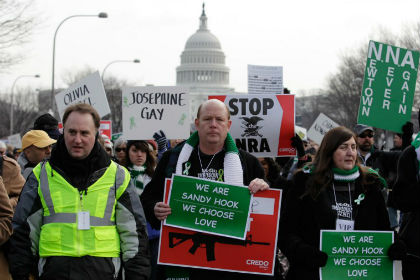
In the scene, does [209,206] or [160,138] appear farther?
[160,138]

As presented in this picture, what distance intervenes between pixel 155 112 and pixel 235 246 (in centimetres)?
437

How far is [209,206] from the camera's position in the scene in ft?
15.3

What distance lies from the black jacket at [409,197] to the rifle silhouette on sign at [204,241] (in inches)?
46.2

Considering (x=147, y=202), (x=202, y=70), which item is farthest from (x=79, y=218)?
(x=202, y=70)

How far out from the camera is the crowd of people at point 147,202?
3.96 metres

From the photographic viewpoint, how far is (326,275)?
4.46 meters

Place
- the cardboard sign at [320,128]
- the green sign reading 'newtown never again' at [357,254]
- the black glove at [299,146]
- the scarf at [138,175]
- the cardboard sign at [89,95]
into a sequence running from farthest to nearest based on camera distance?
the cardboard sign at [320,128], the cardboard sign at [89,95], the scarf at [138,175], the black glove at [299,146], the green sign reading 'newtown never again' at [357,254]

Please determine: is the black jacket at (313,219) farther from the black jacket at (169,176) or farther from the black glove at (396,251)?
the black jacket at (169,176)

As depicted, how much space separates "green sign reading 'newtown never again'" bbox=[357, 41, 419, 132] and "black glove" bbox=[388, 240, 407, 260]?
9.71ft

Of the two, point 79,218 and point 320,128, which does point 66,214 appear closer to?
point 79,218

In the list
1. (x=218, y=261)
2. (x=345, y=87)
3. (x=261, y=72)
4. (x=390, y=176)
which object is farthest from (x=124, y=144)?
(x=345, y=87)

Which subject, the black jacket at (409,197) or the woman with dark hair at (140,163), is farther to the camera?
the woman with dark hair at (140,163)

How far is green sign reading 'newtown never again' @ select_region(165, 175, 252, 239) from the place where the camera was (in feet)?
15.1

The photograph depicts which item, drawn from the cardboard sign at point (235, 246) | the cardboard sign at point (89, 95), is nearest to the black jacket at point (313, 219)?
the cardboard sign at point (235, 246)
